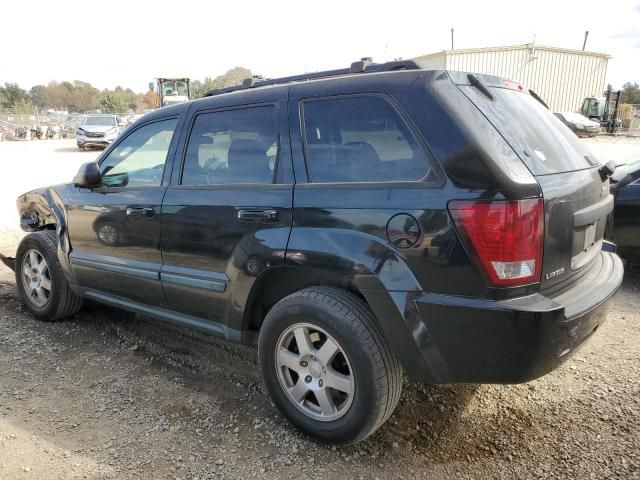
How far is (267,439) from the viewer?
2734mm

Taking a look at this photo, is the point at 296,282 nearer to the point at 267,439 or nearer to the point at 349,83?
the point at 267,439

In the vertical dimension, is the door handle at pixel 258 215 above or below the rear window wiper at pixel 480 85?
below

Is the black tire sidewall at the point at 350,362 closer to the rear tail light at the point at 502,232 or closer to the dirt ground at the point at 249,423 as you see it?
the dirt ground at the point at 249,423

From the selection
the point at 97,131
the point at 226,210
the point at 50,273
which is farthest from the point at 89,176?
the point at 97,131

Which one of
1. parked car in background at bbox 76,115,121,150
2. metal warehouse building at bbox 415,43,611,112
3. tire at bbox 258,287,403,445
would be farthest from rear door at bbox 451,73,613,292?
metal warehouse building at bbox 415,43,611,112

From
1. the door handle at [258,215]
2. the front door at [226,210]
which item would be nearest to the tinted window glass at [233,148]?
the front door at [226,210]

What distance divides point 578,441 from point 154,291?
270cm

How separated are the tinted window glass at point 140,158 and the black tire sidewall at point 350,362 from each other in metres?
1.38

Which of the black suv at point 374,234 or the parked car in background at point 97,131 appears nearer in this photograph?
the black suv at point 374,234

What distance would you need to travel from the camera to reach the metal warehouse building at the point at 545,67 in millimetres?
29766

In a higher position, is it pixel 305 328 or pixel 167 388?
pixel 305 328

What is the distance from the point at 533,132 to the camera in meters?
2.52

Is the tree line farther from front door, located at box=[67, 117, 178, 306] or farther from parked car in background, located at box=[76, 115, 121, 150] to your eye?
front door, located at box=[67, 117, 178, 306]

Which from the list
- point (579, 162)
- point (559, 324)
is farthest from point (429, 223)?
point (579, 162)
